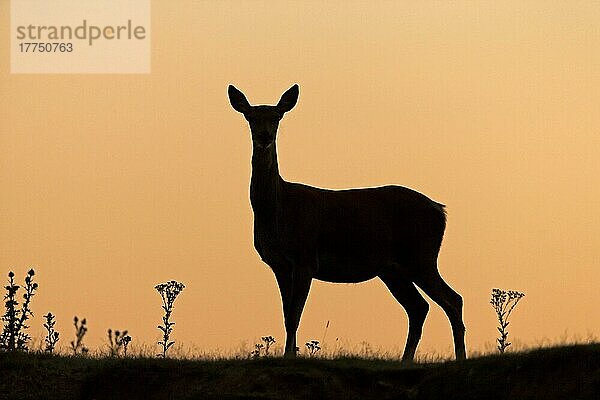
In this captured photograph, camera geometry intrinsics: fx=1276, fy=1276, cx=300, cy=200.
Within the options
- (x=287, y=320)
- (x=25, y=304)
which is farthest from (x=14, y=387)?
(x=287, y=320)

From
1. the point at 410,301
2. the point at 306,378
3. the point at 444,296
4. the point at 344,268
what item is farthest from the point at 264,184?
the point at 306,378

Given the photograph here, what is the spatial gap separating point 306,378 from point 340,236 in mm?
4463

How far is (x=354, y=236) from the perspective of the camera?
17125 mm

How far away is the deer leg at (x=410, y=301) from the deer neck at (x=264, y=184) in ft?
7.34

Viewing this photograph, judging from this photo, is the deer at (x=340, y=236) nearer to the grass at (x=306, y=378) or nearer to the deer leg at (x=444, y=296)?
the deer leg at (x=444, y=296)

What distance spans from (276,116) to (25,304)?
13.4 feet

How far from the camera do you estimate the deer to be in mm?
16344

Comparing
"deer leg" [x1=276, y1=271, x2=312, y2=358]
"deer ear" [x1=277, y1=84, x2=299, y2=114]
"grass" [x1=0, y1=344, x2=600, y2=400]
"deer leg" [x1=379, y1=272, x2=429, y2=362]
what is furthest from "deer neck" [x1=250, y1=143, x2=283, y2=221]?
"grass" [x1=0, y1=344, x2=600, y2=400]

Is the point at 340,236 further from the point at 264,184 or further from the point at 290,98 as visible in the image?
the point at 290,98

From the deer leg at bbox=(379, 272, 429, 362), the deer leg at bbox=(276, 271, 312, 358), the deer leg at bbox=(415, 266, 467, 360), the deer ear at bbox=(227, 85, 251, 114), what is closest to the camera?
the deer leg at bbox=(276, 271, 312, 358)

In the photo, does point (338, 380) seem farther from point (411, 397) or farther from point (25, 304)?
point (25, 304)

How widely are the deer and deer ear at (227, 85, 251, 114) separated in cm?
1

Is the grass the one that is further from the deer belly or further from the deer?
the deer belly

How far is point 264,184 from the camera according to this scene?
16.5 m
